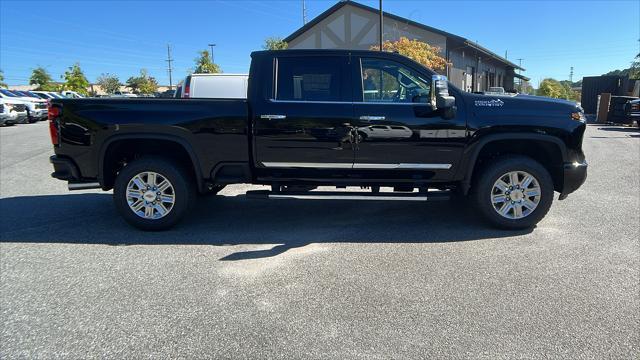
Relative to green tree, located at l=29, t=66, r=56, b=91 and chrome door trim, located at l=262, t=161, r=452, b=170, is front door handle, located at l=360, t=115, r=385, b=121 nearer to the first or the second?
chrome door trim, located at l=262, t=161, r=452, b=170

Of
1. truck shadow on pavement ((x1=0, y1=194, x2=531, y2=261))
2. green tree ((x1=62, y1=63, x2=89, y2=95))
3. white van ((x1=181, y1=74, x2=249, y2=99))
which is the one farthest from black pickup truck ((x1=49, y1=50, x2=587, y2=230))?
green tree ((x1=62, y1=63, x2=89, y2=95))

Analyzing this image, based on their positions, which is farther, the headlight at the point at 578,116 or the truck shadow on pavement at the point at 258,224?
the headlight at the point at 578,116

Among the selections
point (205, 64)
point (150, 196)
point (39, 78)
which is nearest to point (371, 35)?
point (205, 64)

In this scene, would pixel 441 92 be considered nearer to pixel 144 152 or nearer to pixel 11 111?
pixel 144 152

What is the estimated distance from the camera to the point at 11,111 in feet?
69.2

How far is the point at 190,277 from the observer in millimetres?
3949

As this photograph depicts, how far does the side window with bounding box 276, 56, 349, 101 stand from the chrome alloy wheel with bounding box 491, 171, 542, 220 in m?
2.10

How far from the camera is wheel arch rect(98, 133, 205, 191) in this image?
5.06 metres

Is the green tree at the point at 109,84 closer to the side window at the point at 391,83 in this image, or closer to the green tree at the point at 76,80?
the green tree at the point at 76,80

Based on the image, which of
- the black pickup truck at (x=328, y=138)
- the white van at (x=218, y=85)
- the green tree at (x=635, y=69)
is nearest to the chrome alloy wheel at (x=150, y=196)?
the black pickup truck at (x=328, y=138)

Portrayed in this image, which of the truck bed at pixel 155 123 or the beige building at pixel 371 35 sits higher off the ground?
the beige building at pixel 371 35

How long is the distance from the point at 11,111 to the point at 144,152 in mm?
20267

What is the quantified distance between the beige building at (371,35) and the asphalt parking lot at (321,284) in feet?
85.9

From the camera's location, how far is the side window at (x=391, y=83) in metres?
5.09
